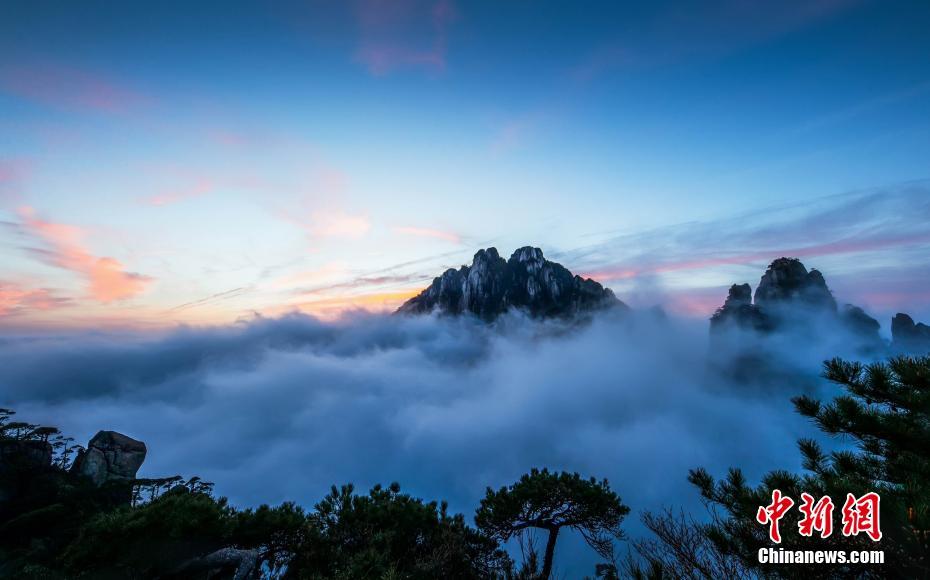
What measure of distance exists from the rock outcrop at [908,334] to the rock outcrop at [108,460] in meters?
228

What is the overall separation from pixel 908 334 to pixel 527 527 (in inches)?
8618

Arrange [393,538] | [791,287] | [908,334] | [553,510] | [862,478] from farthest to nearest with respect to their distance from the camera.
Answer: [908,334]
[791,287]
[553,510]
[393,538]
[862,478]

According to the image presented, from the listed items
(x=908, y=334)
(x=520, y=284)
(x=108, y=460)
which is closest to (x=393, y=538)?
(x=108, y=460)

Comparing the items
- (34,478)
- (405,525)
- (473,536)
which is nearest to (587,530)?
(473,536)

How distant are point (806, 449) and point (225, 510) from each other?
21597 millimetres

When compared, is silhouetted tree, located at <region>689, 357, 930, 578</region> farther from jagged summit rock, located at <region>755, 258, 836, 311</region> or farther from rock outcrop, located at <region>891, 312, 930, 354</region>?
rock outcrop, located at <region>891, 312, 930, 354</region>

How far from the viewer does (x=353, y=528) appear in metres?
15.8

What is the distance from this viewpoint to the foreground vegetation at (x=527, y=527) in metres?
5.55

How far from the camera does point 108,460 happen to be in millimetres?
42969

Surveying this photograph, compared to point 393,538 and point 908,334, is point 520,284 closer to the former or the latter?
point 908,334

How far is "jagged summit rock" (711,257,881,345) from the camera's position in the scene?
12600 cm

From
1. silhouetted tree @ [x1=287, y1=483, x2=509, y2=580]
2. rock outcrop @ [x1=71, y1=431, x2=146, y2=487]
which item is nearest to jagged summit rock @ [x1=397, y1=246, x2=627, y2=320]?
rock outcrop @ [x1=71, y1=431, x2=146, y2=487]

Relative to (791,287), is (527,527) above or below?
below

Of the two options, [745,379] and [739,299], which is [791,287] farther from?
[745,379]
